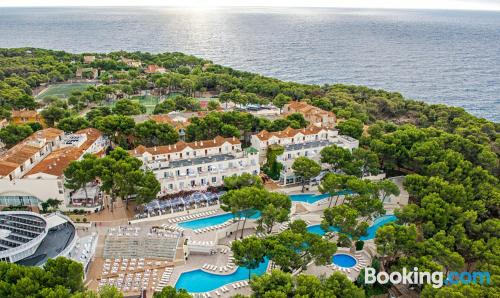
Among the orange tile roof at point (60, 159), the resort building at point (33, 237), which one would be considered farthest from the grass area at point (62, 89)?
the resort building at point (33, 237)

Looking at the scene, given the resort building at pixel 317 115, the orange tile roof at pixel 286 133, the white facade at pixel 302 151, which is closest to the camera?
the white facade at pixel 302 151

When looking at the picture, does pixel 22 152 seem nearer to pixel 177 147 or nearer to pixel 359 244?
pixel 177 147

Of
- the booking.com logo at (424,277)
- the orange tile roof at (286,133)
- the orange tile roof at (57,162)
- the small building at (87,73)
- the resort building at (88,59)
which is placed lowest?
the small building at (87,73)

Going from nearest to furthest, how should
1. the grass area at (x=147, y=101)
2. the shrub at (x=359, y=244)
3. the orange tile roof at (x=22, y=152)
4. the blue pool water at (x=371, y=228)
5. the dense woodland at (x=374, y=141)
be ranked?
the dense woodland at (x=374, y=141), the shrub at (x=359, y=244), the blue pool water at (x=371, y=228), the orange tile roof at (x=22, y=152), the grass area at (x=147, y=101)

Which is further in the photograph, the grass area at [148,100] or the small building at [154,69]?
the small building at [154,69]

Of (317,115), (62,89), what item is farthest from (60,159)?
(62,89)

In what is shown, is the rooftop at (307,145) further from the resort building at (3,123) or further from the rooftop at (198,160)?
the resort building at (3,123)
